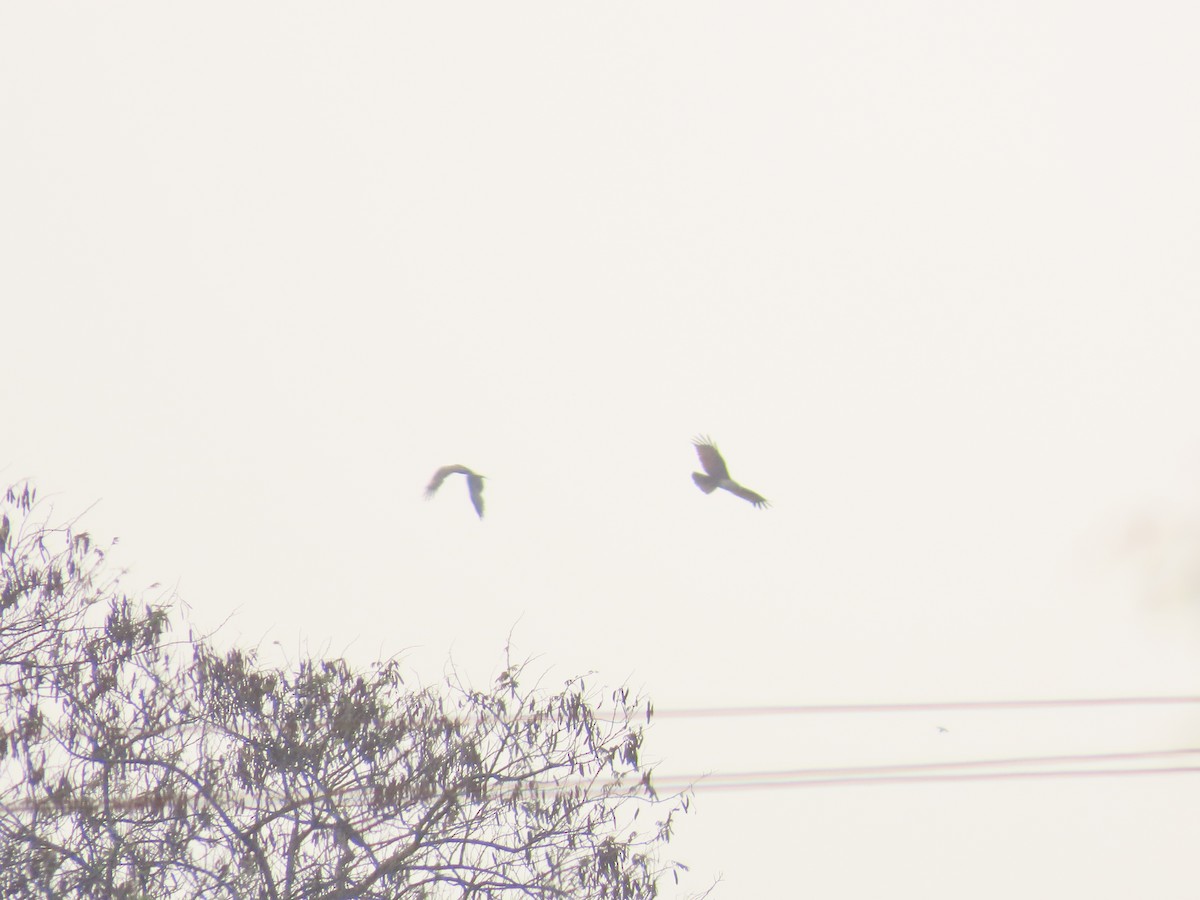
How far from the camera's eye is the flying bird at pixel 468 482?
559 inches

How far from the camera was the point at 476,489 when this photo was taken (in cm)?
1442

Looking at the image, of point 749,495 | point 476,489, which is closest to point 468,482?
point 476,489

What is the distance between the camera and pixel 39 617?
1375 cm

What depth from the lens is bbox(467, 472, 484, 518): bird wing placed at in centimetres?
1410

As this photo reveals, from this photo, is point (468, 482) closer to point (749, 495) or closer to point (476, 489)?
point (476, 489)

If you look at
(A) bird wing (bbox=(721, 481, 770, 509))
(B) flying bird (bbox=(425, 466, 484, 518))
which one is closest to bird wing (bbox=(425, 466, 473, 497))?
(B) flying bird (bbox=(425, 466, 484, 518))

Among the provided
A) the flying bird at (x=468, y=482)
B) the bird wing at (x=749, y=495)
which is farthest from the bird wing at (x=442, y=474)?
the bird wing at (x=749, y=495)

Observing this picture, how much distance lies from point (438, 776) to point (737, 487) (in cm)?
307

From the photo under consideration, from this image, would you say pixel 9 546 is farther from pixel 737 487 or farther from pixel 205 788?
pixel 737 487

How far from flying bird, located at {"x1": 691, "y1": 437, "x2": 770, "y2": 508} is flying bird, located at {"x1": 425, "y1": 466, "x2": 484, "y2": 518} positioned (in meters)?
1.65

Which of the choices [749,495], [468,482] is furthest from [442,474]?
[749,495]

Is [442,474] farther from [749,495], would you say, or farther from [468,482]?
[749,495]

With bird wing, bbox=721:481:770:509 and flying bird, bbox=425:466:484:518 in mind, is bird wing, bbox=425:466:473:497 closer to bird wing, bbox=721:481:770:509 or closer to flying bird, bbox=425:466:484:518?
flying bird, bbox=425:466:484:518

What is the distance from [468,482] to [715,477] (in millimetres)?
1961
